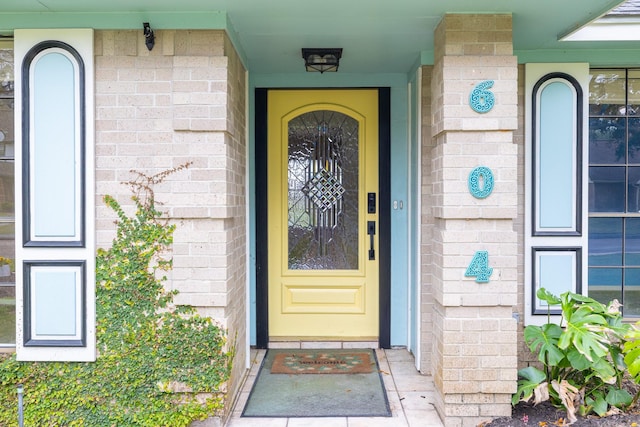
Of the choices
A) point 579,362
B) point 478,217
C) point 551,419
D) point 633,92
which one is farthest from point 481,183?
point 633,92

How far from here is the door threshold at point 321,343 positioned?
14.4 ft

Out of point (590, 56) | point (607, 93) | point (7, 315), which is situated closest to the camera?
point (7, 315)

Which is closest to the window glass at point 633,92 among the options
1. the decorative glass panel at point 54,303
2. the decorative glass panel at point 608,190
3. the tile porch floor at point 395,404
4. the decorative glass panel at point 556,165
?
the decorative glass panel at point 608,190

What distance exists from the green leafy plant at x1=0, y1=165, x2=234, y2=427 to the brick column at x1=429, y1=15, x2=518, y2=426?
1.43m

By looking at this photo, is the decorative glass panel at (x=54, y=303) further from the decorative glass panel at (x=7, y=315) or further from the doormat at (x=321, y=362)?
the doormat at (x=321, y=362)

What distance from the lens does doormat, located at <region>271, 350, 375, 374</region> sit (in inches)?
151

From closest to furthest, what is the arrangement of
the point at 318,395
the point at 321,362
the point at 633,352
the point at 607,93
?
the point at 633,352 → the point at 318,395 → the point at 607,93 → the point at 321,362

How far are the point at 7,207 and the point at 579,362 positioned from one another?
3.76m

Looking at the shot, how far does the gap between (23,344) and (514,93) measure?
3.31 metres

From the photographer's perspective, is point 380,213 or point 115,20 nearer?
point 115,20

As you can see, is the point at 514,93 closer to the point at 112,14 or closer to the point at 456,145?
the point at 456,145

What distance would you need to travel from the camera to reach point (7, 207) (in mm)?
3305

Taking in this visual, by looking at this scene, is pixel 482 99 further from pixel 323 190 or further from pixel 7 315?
pixel 7 315

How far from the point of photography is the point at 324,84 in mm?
4332
